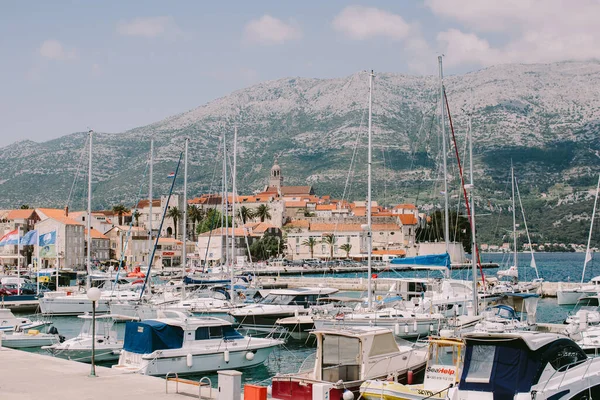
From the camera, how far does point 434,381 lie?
1620 cm

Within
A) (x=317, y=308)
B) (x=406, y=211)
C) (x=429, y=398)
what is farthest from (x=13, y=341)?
(x=406, y=211)

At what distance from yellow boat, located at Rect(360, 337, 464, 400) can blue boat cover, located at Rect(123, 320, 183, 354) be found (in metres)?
9.58

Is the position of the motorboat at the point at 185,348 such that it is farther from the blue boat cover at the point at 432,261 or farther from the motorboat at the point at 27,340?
the blue boat cover at the point at 432,261

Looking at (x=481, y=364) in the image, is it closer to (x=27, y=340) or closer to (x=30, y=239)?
(x=27, y=340)

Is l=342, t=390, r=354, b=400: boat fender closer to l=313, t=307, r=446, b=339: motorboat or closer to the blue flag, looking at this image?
l=313, t=307, r=446, b=339: motorboat

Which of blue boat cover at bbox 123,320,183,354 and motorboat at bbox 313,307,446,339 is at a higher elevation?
blue boat cover at bbox 123,320,183,354

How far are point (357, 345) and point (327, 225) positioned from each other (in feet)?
476

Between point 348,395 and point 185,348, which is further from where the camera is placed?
point 185,348

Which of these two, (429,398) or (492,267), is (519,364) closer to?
(429,398)

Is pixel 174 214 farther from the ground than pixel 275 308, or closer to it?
farther from the ground

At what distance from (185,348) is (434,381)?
10.5m

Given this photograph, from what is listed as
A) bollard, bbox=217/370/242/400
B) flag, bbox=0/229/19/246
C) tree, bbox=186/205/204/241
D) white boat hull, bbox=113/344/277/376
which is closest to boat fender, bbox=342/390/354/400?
bollard, bbox=217/370/242/400

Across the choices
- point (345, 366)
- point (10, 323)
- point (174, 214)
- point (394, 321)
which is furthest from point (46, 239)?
point (174, 214)

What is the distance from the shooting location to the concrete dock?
15.7 meters
